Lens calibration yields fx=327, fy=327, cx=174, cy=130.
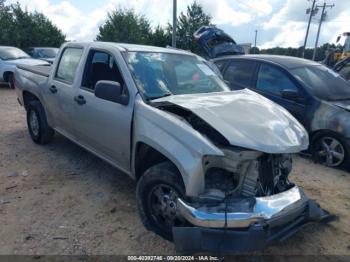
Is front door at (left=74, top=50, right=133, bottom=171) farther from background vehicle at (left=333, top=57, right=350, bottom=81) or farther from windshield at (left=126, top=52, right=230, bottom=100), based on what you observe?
background vehicle at (left=333, top=57, right=350, bottom=81)

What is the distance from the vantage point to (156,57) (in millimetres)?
3936

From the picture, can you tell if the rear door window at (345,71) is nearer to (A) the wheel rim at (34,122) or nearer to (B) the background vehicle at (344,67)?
(B) the background vehicle at (344,67)

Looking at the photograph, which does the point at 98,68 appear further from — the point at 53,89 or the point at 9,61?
the point at 9,61

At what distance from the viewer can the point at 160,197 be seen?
3113 mm

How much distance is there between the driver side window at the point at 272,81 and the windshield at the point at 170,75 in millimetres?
1884

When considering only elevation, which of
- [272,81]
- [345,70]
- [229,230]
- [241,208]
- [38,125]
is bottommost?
[38,125]

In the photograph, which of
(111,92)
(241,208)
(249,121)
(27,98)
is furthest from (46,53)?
(241,208)

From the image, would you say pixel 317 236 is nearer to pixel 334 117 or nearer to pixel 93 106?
pixel 334 117

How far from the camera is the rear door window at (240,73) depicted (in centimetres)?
631

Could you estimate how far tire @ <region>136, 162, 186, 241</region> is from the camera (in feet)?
9.50

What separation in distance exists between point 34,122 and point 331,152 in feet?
16.3

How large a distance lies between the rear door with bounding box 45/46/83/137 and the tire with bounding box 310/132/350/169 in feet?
12.5

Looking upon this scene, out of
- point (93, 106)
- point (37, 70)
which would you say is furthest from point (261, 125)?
point (37, 70)

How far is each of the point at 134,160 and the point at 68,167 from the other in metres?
1.86
